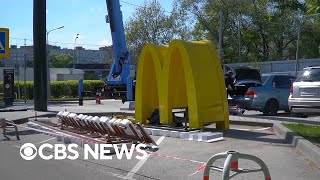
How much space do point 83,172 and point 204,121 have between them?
535 cm

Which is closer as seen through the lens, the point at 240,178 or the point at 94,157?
the point at 240,178

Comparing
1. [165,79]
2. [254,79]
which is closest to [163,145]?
[165,79]

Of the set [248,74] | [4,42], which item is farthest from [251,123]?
[4,42]

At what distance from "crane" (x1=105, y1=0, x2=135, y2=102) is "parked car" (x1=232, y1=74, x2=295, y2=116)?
10198 mm

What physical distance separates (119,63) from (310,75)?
644 inches

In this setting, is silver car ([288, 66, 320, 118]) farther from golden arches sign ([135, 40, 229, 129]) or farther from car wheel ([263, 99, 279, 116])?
car wheel ([263, 99, 279, 116])

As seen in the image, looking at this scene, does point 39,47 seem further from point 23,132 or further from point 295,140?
point 295,140

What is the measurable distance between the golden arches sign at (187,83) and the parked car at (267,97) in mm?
4096

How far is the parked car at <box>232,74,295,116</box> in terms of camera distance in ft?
60.7

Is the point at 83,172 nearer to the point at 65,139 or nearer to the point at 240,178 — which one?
the point at 240,178

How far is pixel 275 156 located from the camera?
32.1 ft

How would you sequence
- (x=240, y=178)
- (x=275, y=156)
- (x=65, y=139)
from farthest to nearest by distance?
(x=65, y=139) → (x=275, y=156) → (x=240, y=178)

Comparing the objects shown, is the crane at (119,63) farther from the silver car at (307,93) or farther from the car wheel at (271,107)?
the silver car at (307,93)

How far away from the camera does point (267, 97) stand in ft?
Answer: 61.0
